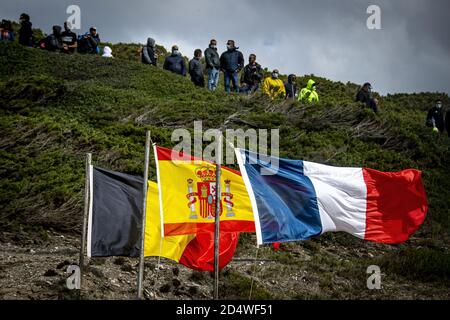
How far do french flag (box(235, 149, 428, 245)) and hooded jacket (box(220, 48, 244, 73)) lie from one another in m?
12.5

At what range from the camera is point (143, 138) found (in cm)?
1936

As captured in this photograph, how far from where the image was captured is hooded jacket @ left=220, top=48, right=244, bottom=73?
76.1 feet

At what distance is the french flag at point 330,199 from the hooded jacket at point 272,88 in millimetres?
13300

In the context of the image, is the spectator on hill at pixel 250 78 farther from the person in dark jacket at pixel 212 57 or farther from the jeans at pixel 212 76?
the person in dark jacket at pixel 212 57

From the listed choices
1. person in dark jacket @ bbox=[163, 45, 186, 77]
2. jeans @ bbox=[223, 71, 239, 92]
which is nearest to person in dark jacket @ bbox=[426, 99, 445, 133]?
jeans @ bbox=[223, 71, 239, 92]

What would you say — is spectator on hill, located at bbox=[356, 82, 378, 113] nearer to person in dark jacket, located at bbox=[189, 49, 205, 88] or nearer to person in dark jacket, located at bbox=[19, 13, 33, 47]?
person in dark jacket, located at bbox=[189, 49, 205, 88]

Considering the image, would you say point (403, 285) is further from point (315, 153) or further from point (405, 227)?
point (315, 153)

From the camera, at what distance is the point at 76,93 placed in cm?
2286

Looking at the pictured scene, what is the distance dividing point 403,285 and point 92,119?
1129 centimetres

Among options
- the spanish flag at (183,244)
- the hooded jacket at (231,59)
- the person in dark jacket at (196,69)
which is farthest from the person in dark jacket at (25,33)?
the spanish flag at (183,244)
